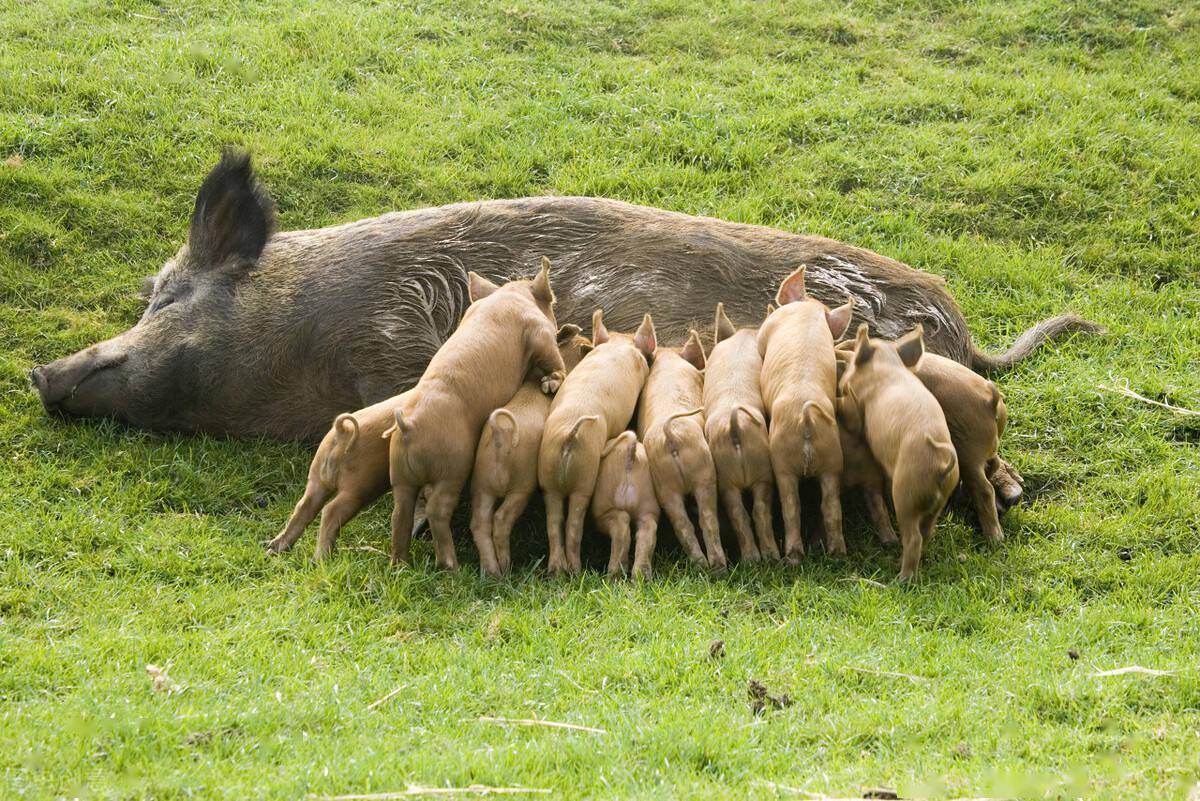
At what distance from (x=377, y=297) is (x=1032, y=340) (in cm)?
383

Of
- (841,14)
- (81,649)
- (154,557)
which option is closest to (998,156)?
(841,14)

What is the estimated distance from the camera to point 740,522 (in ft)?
19.5

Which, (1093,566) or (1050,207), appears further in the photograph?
(1050,207)

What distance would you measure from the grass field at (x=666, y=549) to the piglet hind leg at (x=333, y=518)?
123mm

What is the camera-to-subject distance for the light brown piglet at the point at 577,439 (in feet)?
19.0

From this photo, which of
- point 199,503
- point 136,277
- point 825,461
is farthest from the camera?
point 136,277

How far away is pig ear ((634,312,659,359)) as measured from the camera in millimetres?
6758

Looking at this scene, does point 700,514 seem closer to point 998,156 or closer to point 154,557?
point 154,557

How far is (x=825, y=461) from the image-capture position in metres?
5.85

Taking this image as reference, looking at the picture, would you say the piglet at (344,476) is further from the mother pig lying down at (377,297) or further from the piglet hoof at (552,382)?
the mother pig lying down at (377,297)

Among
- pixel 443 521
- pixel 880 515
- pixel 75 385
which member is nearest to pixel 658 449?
pixel 443 521

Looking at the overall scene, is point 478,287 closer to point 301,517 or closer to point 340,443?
point 340,443

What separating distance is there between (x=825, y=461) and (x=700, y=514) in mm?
590

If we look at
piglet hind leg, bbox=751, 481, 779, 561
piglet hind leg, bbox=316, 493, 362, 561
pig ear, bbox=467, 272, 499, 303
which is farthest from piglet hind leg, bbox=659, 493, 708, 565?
pig ear, bbox=467, 272, 499, 303
